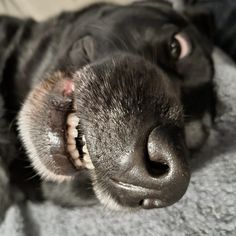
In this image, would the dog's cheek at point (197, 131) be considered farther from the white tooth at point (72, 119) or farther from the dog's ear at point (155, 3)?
the dog's ear at point (155, 3)

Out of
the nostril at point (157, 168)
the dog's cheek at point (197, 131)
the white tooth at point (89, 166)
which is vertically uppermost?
the nostril at point (157, 168)

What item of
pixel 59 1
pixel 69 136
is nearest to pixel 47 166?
pixel 69 136

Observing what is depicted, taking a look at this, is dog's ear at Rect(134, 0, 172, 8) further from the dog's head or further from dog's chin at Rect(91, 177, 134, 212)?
dog's chin at Rect(91, 177, 134, 212)

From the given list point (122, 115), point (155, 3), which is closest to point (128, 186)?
point (122, 115)

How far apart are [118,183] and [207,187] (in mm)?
349

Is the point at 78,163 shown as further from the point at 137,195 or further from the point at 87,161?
the point at 137,195

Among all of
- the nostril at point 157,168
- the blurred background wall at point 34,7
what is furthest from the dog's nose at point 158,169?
the blurred background wall at point 34,7

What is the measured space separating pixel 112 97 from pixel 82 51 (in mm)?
384

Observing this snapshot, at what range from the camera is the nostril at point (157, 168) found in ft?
2.58

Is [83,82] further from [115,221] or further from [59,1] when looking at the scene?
[59,1]

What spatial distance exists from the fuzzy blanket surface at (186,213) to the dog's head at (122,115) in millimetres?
159

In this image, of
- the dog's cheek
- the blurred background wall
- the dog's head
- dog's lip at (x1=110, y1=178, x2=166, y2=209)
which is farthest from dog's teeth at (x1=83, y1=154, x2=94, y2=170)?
the blurred background wall

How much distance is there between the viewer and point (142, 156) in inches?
30.6

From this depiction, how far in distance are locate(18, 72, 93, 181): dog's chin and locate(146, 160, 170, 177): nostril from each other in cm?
16
